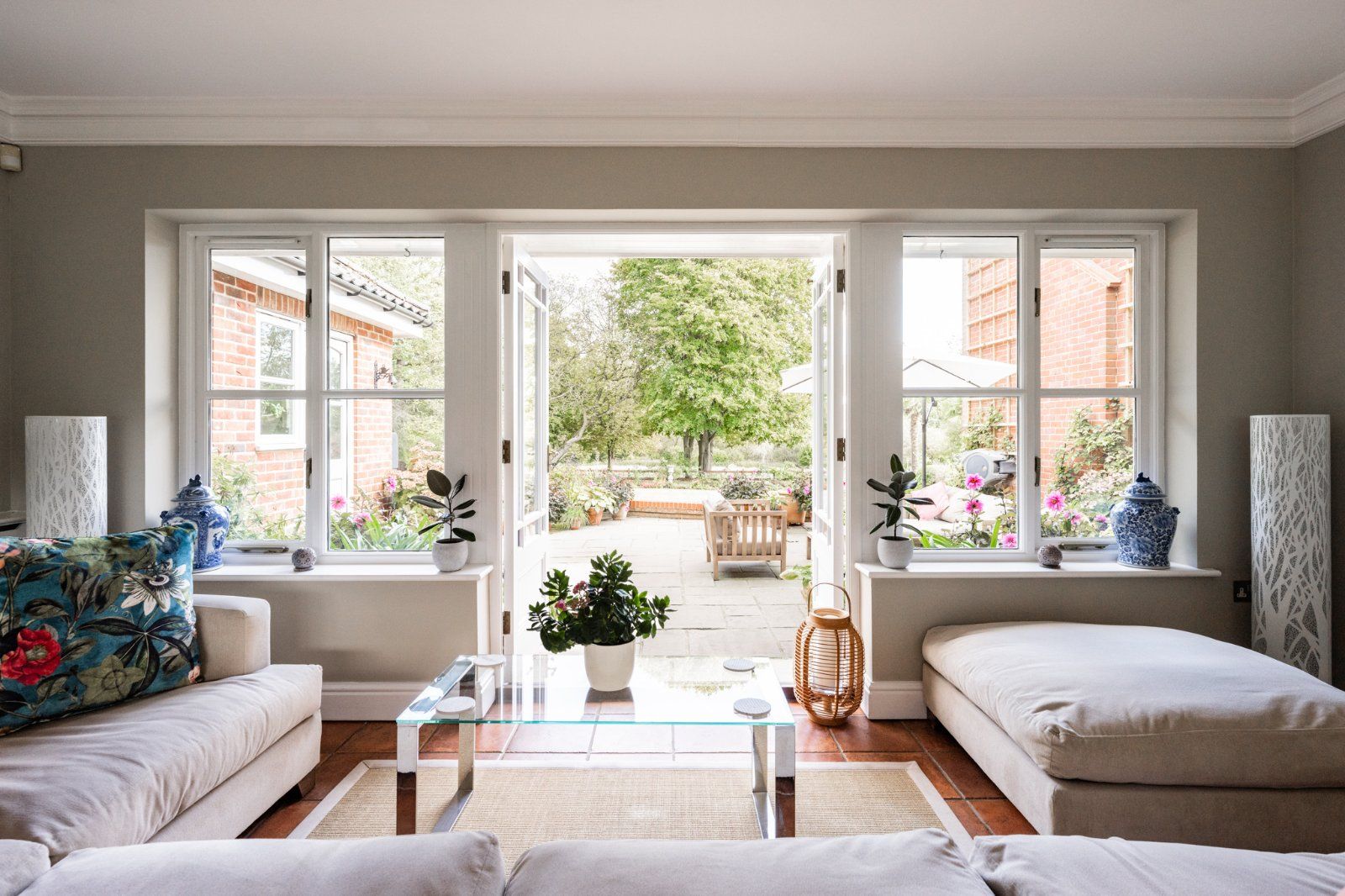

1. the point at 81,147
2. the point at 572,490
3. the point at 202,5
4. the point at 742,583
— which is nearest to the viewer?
the point at 202,5

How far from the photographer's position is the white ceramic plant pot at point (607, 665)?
2.15 meters

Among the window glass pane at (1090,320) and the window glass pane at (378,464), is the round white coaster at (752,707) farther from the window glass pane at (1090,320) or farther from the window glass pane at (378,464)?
the window glass pane at (1090,320)

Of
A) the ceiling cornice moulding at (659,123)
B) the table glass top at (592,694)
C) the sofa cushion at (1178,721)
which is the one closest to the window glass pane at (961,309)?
the ceiling cornice moulding at (659,123)

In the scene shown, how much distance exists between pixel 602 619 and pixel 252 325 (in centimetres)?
228

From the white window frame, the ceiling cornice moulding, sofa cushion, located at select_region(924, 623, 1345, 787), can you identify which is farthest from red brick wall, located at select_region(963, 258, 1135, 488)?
the white window frame

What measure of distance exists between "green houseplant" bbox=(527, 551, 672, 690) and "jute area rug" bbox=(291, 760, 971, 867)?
0.45m

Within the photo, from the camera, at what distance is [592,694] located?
84.6 inches

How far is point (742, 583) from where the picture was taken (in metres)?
6.21

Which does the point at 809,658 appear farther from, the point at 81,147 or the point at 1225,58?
the point at 81,147

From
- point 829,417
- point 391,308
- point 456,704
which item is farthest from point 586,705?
point 391,308

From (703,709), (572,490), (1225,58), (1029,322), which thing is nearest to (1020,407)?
(1029,322)

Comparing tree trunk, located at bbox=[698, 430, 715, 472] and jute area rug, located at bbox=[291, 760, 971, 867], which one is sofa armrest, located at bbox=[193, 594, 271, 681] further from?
tree trunk, located at bbox=[698, 430, 715, 472]

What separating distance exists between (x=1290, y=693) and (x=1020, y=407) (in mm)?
1561

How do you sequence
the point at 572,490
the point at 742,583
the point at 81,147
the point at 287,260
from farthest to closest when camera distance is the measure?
the point at 572,490 → the point at 742,583 → the point at 287,260 → the point at 81,147
